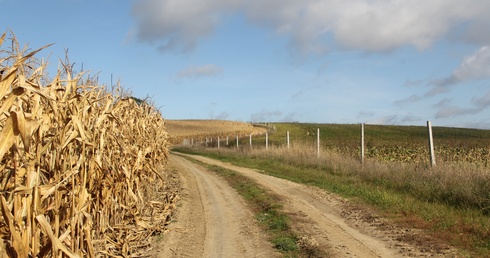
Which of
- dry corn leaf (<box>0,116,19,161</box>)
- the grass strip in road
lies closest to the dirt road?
the grass strip in road

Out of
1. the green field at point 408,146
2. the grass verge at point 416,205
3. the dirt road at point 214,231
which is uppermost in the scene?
the green field at point 408,146

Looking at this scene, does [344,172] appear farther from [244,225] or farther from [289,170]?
[244,225]

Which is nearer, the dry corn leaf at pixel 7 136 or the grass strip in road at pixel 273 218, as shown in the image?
the dry corn leaf at pixel 7 136

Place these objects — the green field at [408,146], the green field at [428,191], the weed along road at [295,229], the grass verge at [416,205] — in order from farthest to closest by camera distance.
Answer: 1. the green field at [408,146]
2. the green field at [428,191]
3. the grass verge at [416,205]
4. the weed along road at [295,229]

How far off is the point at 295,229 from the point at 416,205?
3.72 meters

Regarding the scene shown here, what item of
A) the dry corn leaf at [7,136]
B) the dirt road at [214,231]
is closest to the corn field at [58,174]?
the dry corn leaf at [7,136]

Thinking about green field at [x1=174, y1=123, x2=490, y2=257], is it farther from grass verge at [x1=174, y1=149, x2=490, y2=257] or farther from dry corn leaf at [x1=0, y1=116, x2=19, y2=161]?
dry corn leaf at [x1=0, y1=116, x2=19, y2=161]

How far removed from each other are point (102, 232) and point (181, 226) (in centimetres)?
306

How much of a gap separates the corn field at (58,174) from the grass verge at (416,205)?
5523 mm

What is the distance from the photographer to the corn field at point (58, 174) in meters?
3.67

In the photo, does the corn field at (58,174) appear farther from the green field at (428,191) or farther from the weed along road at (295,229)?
the green field at (428,191)

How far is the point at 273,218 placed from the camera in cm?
1055

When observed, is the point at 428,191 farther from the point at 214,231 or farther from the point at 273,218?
the point at 214,231

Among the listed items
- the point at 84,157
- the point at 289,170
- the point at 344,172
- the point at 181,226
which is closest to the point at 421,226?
the point at 181,226
